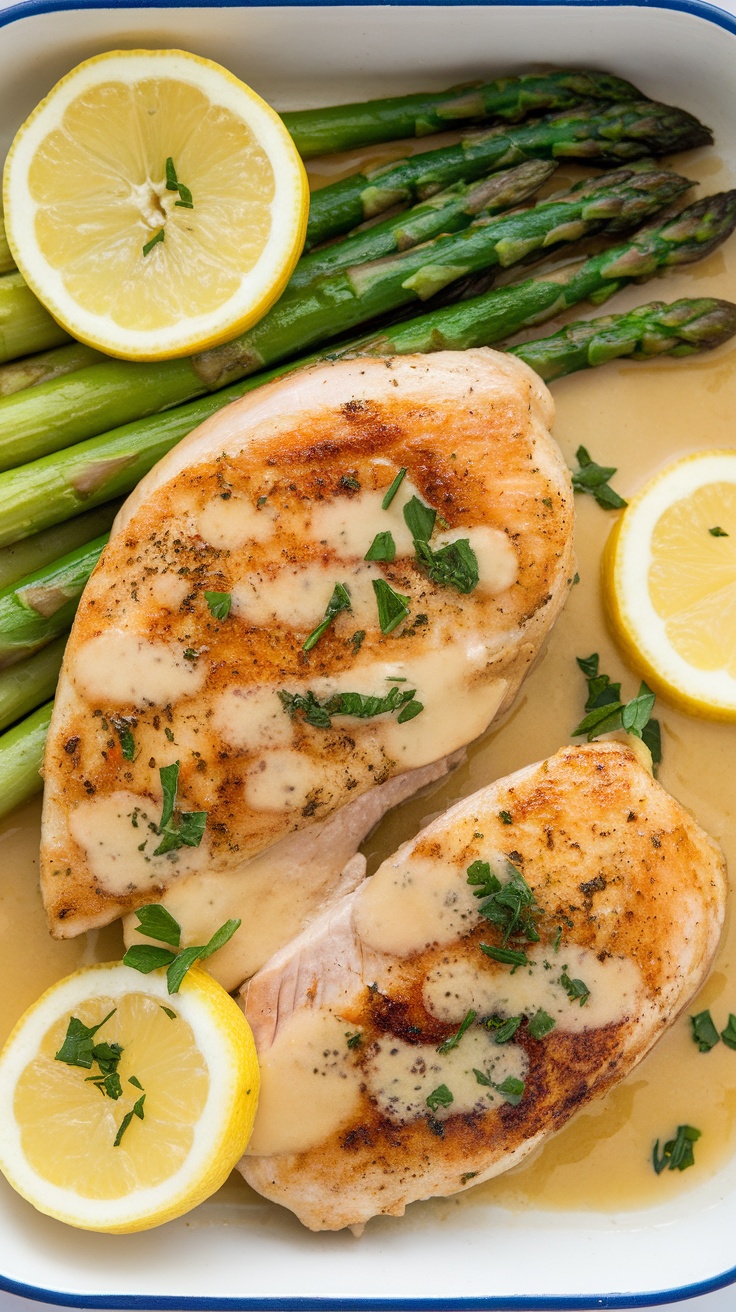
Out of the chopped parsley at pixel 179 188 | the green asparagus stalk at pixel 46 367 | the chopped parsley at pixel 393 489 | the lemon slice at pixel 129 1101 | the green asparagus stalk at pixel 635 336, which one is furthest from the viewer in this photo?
the green asparagus stalk at pixel 635 336

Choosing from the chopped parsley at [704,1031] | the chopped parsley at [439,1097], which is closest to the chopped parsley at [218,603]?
the chopped parsley at [439,1097]

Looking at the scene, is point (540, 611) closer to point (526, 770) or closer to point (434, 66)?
point (526, 770)

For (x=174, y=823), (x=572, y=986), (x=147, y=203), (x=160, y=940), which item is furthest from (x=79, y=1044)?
(x=147, y=203)

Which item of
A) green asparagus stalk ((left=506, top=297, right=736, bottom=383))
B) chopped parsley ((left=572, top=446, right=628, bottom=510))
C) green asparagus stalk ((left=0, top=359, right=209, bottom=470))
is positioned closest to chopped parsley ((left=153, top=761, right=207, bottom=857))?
green asparagus stalk ((left=0, top=359, right=209, bottom=470))

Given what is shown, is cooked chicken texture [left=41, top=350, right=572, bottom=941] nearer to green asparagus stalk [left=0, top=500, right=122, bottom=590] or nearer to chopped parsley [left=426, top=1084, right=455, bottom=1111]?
green asparagus stalk [left=0, top=500, right=122, bottom=590]

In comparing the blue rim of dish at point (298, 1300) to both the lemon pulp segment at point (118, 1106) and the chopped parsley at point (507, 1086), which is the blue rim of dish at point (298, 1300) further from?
the chopped parsley at point (507, 1086)

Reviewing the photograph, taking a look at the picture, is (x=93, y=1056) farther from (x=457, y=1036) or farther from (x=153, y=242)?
(x=153, y=242)

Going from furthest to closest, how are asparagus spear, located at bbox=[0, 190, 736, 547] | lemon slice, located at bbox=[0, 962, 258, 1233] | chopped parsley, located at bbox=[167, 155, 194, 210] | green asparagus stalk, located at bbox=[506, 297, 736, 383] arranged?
green asparagus stalk, located at bbox=[506, 297, 736, 383] → asparagus spear, located at bbox=[0, 190, 736, 547] → chopped parsley, located at bbox=[167, 155, 194, 210] → lemon slice, located at bbox=[0, 962, 258, 1233]
